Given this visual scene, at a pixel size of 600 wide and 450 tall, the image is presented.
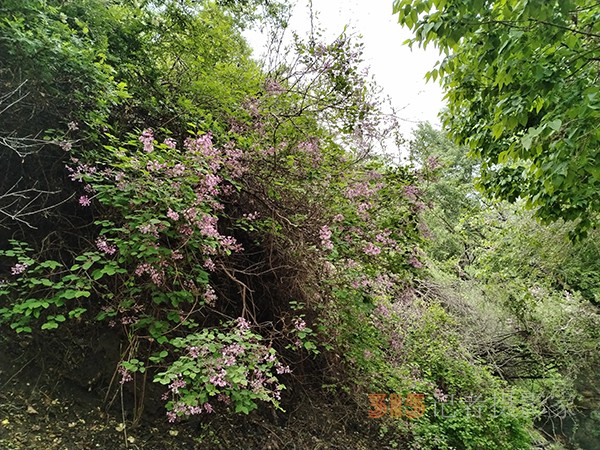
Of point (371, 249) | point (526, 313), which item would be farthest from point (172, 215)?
point (526, 313)

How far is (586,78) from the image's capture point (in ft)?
6.52

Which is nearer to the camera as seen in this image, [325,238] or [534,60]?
[534,60]

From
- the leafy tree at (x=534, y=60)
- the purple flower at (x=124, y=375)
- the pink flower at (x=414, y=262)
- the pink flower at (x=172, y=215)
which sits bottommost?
the purple flower at (x=124, y=375)

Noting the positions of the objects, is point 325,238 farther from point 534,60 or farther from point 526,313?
point 526,313

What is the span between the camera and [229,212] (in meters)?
3.17

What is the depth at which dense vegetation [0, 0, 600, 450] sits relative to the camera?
6.97 feet

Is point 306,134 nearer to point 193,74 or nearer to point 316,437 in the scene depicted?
point 193,74

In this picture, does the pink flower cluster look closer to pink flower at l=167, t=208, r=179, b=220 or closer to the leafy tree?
pink flower at l=167, t=208, r=179, b=220

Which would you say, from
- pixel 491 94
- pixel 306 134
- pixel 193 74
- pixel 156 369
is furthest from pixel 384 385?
pixel 193 74

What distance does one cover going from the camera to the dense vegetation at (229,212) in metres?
2.12

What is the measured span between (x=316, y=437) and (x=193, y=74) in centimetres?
353

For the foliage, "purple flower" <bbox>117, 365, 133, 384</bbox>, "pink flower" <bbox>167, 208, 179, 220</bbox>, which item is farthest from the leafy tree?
the foliage

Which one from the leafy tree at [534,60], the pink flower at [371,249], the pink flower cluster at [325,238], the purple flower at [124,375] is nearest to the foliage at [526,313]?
the pink flower at [371,249]

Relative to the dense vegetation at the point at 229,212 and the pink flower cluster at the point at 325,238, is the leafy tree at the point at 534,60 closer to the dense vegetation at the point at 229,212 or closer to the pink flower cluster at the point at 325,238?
the dense vegetation at the point at 229,212
